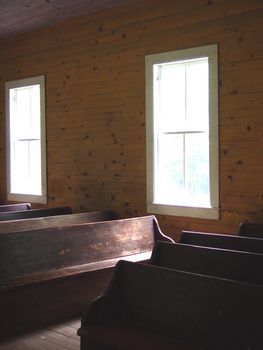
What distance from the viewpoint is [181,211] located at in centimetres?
505

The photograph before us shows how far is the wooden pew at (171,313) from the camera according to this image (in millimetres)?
2469

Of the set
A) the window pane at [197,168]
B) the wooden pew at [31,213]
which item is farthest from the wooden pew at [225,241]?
the wooden pew at [31,213]

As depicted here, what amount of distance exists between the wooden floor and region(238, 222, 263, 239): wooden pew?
157 centimetres

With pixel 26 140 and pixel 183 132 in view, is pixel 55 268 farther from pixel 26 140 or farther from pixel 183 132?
pixel 26 140

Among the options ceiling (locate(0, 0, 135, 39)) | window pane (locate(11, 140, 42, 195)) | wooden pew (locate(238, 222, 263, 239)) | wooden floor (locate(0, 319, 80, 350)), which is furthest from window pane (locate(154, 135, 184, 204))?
window pane (locate(11, 140, 42, 195))

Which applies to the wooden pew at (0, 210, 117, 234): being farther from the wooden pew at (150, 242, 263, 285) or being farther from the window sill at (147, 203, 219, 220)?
the wooden pew at (150, 242, 263, 285)

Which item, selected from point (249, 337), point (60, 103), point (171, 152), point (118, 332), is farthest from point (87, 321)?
point (60, 103)

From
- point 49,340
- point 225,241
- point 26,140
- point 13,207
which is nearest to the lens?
point 49,340

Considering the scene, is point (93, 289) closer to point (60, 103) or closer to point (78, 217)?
point (78, 217)

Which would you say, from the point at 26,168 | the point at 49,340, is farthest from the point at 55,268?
the point at 26,168

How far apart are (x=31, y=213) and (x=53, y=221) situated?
0.50 meters

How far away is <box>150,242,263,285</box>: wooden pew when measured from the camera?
10.1 feet

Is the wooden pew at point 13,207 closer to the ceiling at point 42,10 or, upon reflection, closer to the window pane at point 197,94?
the ceiling at point 42,10

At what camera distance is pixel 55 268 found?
13.7 feet
